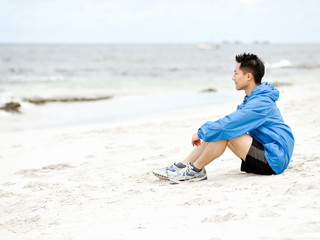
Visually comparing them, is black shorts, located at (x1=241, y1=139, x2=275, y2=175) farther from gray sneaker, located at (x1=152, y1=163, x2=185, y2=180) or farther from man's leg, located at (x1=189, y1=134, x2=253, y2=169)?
gray sneaker, located at (x1=152, y1=163, x2=185, y2=180)

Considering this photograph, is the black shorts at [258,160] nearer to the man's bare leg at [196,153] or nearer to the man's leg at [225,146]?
the man's leg at [225,146]

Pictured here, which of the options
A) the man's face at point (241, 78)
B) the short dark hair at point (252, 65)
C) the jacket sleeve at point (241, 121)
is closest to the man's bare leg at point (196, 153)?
the jacket sleeve at point (241, 121)

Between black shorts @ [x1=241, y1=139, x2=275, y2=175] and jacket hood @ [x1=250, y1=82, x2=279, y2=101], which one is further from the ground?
jacket hood @ [x1=250, y1=82, x2=279, y2=101]

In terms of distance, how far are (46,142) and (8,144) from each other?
2.47 ft

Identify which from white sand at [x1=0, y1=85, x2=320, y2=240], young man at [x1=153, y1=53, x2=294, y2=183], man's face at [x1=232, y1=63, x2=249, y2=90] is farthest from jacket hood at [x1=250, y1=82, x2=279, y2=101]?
white sand at [x1=0, y1=85, x2=320, y2=240]

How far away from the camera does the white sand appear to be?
271 centimetres

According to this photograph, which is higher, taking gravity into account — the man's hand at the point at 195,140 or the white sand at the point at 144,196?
the man's hand at the point at 195,140

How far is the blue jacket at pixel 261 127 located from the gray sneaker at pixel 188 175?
455 mm

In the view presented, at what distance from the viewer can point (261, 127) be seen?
147 inches

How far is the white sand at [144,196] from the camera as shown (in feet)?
8.90

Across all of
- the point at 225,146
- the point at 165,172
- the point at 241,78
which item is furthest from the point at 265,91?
the point at 165,172

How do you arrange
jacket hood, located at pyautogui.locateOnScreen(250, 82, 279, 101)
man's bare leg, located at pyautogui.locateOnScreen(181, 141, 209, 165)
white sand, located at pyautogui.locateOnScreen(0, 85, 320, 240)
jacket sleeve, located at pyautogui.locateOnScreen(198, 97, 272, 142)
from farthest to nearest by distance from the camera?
1. man's bare leg, located at pyautogui.locateOnScreen(181, 141, 209, 165)
2. jacket hood, located at pyautogui.locateOnScreen(250, 82, 279, 101)
3. jacket sleeve, located at pyautogui.locateOnScreen(198, 97, 272, 142)
4. white sand, located at pyautogui.locateOnScreen(0, 85, 320, 240)

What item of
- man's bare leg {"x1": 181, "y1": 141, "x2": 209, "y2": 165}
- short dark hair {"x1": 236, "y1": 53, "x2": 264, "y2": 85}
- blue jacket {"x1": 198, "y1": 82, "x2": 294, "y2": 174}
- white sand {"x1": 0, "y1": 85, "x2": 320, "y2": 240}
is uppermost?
short dark hair {"x1": 236, "y1": 53, "x2": 264, "y2": 85}

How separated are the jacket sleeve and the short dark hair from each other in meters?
0.26
